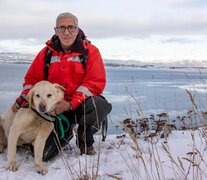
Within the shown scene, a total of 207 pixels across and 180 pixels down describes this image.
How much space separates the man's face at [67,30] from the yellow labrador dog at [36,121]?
64 cm

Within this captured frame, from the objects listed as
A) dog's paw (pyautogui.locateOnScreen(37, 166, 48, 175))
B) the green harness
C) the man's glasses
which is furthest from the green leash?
the man's glasses

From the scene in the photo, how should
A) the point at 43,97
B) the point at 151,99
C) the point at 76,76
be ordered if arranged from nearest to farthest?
the point at 43,97, the point at 76,76, the point at 151,99

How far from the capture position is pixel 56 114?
4.38m

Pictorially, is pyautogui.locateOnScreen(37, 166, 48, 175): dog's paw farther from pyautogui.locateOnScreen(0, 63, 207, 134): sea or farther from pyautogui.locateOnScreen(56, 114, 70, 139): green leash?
pyautogui.locateOnScreen(0, 63, 207, 134): sea

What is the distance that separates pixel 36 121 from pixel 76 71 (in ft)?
2.64

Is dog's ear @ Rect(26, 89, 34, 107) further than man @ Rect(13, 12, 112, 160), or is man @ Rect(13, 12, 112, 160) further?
man @ Rect(13, 12, 112, 160)

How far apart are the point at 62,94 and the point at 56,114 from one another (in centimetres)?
27

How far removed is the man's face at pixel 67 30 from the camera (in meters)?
4.45

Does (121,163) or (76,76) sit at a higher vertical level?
(76,76)

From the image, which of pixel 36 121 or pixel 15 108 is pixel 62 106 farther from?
pixel 15 108

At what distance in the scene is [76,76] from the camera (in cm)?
449

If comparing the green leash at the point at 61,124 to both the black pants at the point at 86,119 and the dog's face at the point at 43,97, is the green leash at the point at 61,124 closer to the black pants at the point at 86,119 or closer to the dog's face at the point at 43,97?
the black pants at the point at 86,119

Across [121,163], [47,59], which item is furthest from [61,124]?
[121,163]

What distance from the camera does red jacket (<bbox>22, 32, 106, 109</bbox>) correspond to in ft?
14.3
